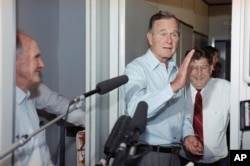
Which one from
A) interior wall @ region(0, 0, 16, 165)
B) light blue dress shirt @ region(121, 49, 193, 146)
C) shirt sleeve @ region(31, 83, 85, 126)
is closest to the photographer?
interior wall @ region(0, 0, 16, 165)

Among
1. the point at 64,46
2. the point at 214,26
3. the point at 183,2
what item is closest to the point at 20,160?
the point at 64,46

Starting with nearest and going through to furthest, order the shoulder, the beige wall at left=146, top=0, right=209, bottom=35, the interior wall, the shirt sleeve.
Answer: the interior wall
the shoulder
the shirt sleeve
the beige wall at left=146, top=0, right=209, bottom=35

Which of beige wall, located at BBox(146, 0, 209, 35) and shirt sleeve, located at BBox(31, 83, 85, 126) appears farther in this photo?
beige wall, located at BBox(146, 0, 209, 35)

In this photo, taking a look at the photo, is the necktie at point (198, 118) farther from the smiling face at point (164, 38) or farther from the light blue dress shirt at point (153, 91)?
the smiling face at point (164, 38)

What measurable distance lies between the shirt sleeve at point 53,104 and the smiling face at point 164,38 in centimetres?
48

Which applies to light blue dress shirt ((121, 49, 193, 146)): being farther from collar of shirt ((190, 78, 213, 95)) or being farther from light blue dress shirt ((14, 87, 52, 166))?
light blue dress shirt ((14, 87, 52, 166))

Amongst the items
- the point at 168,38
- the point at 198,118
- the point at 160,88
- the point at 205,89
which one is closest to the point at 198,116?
the point at 198,118

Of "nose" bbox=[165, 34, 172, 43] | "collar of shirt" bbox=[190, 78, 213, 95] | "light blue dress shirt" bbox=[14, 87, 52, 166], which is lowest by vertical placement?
"light blue dress shirt" bbox=[14, 87, 52, 166]

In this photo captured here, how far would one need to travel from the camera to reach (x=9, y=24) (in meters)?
1.03

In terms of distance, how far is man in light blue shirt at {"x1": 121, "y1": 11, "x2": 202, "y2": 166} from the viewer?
1176 millimetres

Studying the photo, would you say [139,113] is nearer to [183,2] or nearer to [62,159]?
[62,159]

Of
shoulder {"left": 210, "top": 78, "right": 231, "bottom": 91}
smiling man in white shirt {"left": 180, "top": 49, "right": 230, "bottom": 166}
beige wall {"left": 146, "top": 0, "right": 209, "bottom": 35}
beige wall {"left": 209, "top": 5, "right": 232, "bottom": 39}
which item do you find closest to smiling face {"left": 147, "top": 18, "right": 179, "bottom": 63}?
smiling man in white shirt {"left": 180, "top": 49, "right": 230, "bottom": 166}

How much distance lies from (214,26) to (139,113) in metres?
1.65

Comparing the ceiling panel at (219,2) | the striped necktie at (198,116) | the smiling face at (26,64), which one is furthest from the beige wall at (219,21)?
the smiling face at (26,64)
